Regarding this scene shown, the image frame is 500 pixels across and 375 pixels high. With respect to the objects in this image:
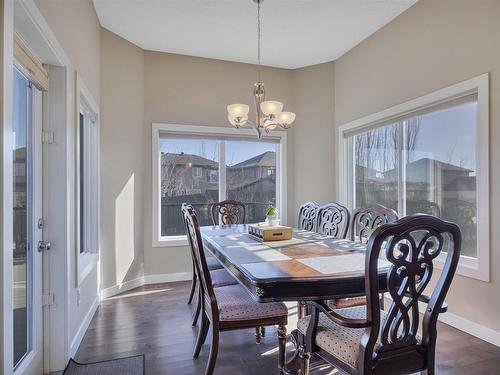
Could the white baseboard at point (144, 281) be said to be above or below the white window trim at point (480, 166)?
below

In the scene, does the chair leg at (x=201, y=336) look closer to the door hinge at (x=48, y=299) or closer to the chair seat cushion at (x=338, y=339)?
the chair seat cushion at (x=338, y=339)

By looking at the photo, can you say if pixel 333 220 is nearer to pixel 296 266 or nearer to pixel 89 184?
pixel 296 266

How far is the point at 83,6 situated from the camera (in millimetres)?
2805

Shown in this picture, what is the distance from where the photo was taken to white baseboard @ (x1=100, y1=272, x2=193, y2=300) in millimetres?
3664

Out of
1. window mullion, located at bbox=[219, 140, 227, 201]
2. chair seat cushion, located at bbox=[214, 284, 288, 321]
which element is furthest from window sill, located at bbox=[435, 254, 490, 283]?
window mullion, located at bbox=[219, 140, 227, 201]

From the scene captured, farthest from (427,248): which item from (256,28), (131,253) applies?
(131,253)

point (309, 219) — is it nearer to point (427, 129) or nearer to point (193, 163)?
point (427, 129)

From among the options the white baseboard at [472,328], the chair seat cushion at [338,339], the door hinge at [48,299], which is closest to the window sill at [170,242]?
the door hinge at [48,299]

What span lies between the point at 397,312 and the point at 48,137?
2.38 m

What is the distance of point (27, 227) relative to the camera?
2.04 meters

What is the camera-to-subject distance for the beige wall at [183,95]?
13.8 ft

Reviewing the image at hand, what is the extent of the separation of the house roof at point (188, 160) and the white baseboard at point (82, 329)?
1.92 m

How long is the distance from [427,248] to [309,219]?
208 cm

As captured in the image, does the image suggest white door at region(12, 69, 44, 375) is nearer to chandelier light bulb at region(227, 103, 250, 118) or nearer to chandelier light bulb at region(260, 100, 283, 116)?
chandelier light bulb at region(227, 103, 250, 118)
